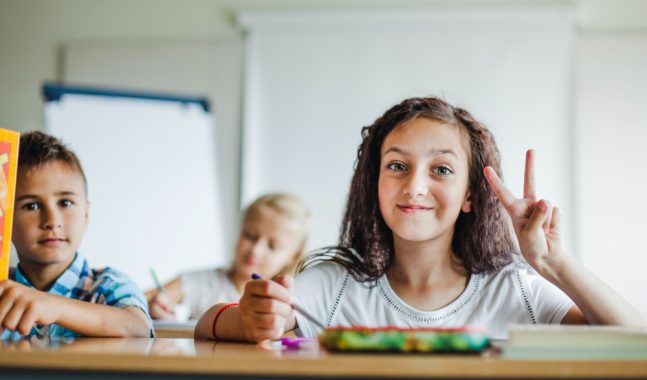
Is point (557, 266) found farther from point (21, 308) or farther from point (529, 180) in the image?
point (21, 308)

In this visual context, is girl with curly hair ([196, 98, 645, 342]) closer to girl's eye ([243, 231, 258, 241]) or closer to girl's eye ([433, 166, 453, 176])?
girl's eye ([433, 166, 453, 176])

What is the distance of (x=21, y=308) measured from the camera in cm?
108

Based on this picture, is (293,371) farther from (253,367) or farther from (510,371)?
(510,371)

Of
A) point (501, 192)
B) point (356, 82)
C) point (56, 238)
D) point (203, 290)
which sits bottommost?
point (203, 290)

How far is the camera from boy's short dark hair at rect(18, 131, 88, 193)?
4.81 ft

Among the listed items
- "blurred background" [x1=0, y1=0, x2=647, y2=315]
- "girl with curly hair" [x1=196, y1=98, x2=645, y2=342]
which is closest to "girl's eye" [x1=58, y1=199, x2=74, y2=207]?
"girl with curly hair" [x1=196, y1=98, x2=645, y2=342]

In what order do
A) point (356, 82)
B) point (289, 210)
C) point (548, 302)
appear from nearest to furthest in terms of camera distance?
1. point (548, 302)
2. point (289, 210)
3. point (356, 82)

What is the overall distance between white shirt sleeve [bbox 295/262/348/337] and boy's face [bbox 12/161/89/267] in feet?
1.52

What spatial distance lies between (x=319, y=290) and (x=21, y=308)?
53 cm

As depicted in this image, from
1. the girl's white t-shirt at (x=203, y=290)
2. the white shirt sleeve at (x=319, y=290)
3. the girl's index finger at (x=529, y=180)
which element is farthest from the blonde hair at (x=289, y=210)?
the girl's index finger at (x=529, y=180)

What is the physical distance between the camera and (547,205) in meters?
1.16

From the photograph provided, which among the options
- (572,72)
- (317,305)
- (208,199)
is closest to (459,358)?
(317,305)

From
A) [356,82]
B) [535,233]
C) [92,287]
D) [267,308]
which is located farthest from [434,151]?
[356,82]

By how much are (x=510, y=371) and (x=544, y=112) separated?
305 centimetres
